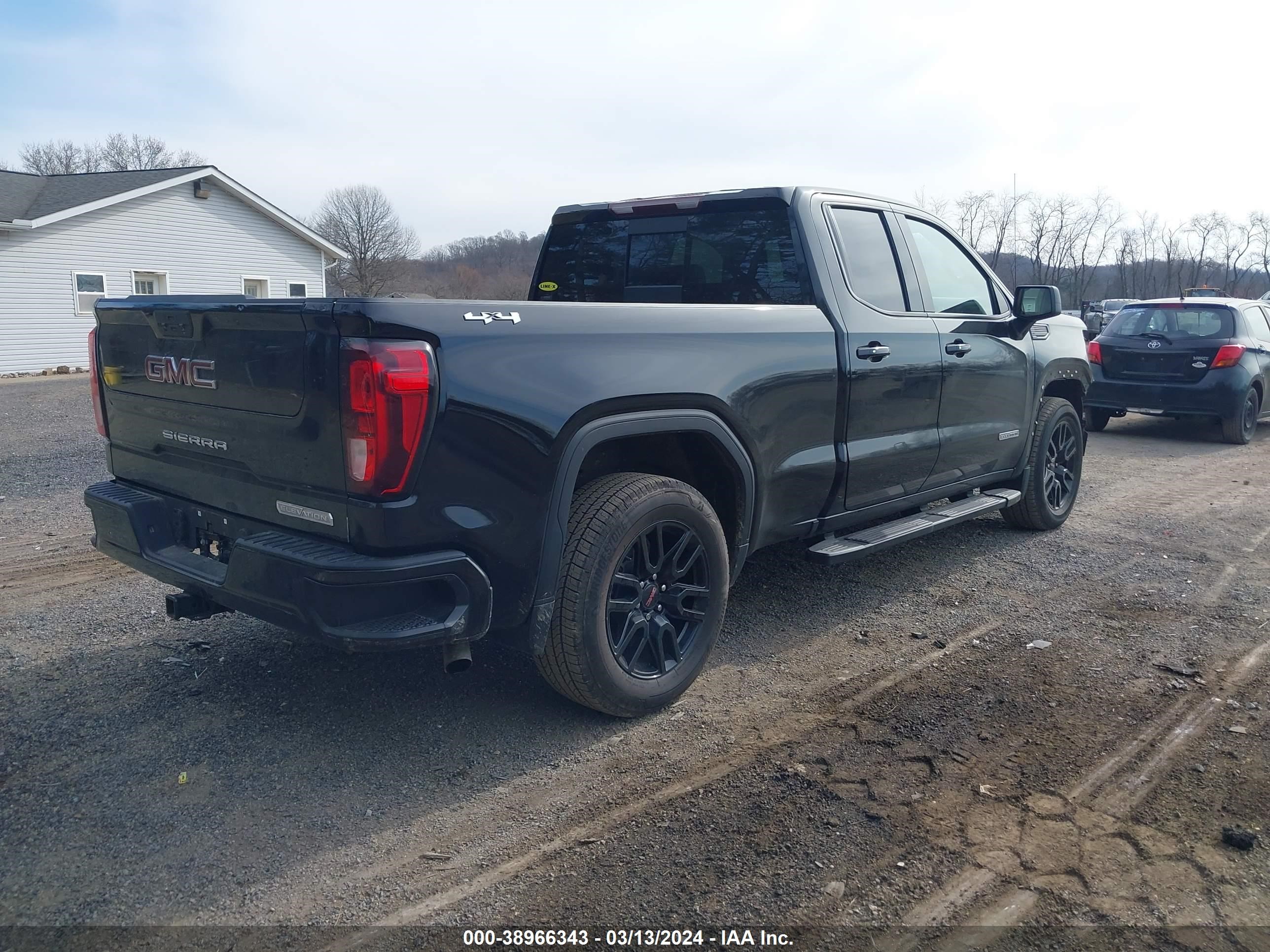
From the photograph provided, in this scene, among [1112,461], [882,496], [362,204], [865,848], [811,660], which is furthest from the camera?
[362,204]

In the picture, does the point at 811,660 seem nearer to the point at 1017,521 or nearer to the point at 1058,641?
the point at 1058,641

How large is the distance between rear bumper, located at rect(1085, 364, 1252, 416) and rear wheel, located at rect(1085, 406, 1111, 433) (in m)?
0.46

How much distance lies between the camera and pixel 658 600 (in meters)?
3.66

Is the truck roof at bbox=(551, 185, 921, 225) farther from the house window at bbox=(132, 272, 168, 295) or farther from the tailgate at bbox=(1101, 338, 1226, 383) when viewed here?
the house window at bbox=(132, 272, 168, 295)

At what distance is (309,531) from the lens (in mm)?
3043

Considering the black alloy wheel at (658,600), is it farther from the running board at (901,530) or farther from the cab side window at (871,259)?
the cab side window at (871,259)

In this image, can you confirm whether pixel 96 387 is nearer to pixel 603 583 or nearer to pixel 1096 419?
pixel 603 583

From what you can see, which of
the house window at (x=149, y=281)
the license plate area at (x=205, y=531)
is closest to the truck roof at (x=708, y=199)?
the license plate area at (x=205, y=531)

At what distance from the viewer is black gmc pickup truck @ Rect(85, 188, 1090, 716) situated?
113 inches

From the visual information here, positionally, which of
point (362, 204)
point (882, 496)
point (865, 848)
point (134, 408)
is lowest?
point (865, 848)

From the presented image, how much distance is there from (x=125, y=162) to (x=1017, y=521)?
72.9 meters

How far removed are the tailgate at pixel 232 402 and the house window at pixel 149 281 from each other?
67.8ft

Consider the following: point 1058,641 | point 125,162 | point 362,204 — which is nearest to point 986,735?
point 1058,641

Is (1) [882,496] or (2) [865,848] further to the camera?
(1) [882,496]
